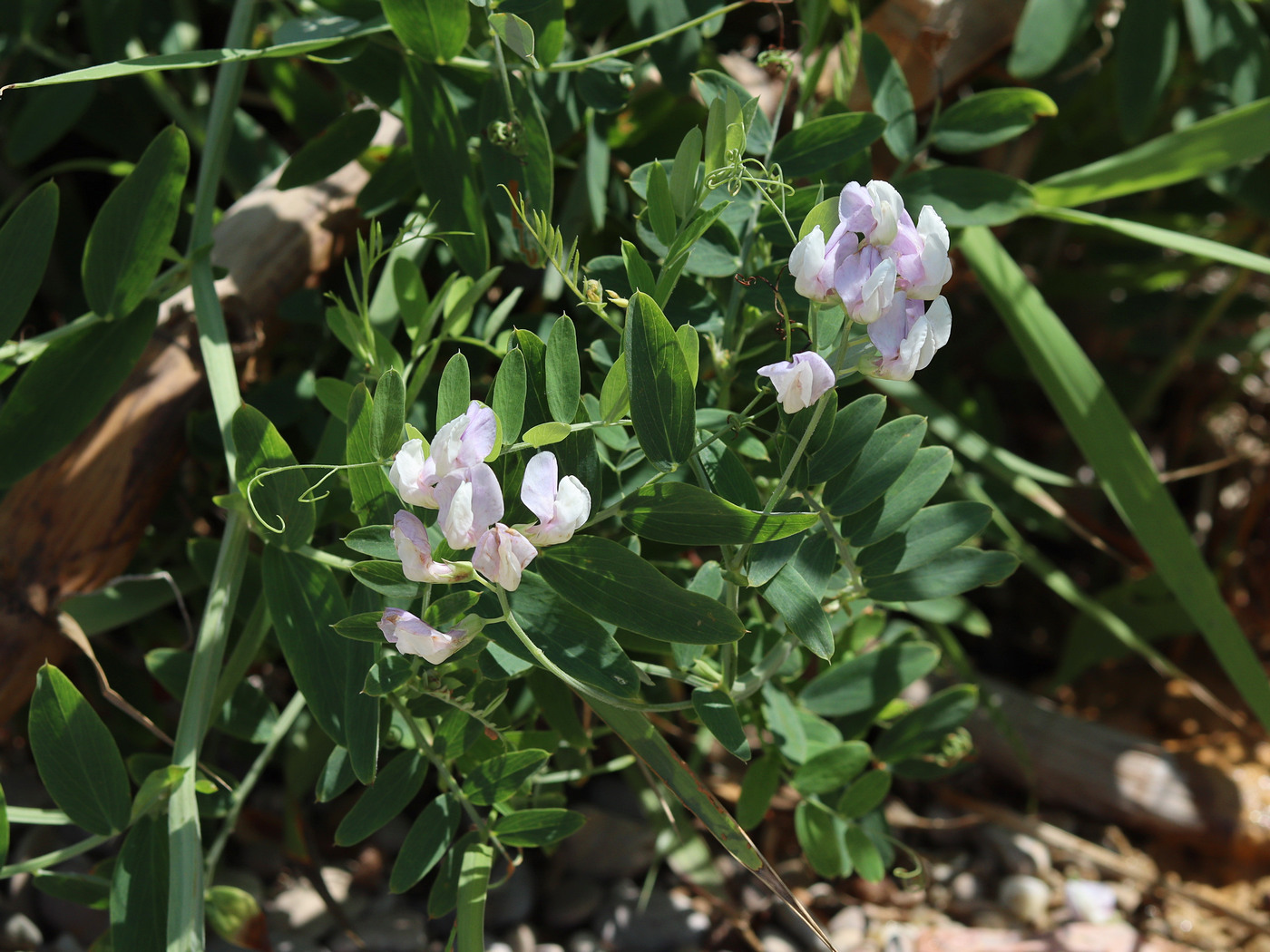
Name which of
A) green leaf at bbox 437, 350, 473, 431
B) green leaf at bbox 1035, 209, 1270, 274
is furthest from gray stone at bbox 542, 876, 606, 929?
green leaf at bbox 1035, 209, 1270, 274

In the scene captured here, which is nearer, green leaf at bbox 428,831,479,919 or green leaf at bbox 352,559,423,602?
green leaf at bbox 352,559,423,602

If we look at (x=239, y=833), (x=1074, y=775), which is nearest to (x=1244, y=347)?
(x=1074, y=775)

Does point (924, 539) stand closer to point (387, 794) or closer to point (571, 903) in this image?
point (387, 794)

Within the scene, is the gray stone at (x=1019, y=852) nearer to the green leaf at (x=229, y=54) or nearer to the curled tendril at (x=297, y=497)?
the curled tendril at (x=297, y=497)

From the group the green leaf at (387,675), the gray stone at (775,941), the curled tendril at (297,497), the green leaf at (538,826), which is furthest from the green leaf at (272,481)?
the gray stone at (775,941)

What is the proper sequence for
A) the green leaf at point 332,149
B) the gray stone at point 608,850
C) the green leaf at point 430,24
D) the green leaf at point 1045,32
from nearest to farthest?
the green leaf at point 430,24 < the green leaf at point 332,149 < the green leaf at point 1045,32 < the gray stone at point 608,850

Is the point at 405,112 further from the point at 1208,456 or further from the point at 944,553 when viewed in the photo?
the point at 1208,456

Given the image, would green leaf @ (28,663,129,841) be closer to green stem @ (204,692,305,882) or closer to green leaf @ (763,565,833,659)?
green stem @ (204,692,305,882)
